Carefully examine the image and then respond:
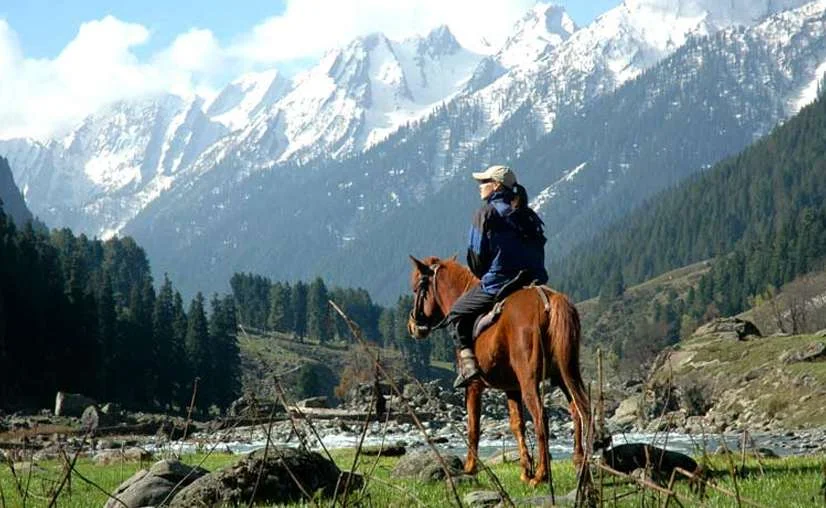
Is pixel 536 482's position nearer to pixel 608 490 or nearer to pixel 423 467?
pixel 423 467

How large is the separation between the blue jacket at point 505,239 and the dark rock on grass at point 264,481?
329 centimetres

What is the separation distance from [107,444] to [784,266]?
15998 centimetres

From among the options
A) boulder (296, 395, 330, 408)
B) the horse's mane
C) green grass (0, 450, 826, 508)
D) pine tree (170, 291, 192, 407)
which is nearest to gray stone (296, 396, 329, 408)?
boulder (296, 395, 330, 408)

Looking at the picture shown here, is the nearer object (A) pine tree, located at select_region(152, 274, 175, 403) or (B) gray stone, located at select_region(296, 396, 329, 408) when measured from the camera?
(B) gray stone, located at select_region(296, 396, 329, 408)

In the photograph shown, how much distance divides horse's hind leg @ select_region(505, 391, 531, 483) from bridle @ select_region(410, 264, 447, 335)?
2.28m

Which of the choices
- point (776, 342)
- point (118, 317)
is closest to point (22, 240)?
point (118, 317)

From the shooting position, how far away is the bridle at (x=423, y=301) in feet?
47.7

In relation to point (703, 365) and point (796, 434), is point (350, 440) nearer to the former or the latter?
point (796, 434)

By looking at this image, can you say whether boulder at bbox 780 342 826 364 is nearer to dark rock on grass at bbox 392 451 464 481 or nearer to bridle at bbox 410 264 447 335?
bridle at bbox 410 264 447 335

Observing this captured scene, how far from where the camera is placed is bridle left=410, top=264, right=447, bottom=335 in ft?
47.7

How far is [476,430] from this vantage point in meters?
12.7

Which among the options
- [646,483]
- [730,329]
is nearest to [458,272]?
[646,483]

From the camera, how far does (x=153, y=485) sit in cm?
1098

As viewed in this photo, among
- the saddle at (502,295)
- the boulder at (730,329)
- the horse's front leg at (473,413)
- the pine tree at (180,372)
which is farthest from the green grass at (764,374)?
the pine tree at (180,372)
